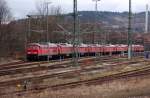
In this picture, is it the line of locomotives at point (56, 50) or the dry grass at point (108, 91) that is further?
the line of locomotives at point (56, 50)

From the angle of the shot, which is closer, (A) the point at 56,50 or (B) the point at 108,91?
(B) the point at 108,91

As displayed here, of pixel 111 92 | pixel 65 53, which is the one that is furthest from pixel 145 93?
pixel 65 53

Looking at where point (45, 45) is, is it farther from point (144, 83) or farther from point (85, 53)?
point (144, 83)

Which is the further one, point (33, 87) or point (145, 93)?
point (33, 87)

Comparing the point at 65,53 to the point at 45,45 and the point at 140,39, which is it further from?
the point at 140,39

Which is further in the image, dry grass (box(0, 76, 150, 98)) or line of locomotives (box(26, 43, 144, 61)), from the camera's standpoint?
line of locomotives (box(26, 43, 144, 61))

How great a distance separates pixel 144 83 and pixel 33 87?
741 cm

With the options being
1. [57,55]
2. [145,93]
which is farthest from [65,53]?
[145,93]

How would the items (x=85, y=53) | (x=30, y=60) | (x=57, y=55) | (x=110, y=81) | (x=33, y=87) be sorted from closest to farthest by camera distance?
(x=33, y=87), (x=110, y=81), (x=30, y=60), (x=57, y=55), (x=85, y=53)

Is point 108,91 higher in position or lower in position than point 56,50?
lower

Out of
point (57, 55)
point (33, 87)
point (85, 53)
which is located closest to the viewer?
point (33, 87)

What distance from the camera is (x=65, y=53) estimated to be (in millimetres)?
66250

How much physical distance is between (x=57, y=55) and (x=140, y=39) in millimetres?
50897

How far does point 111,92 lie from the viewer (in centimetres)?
2492
